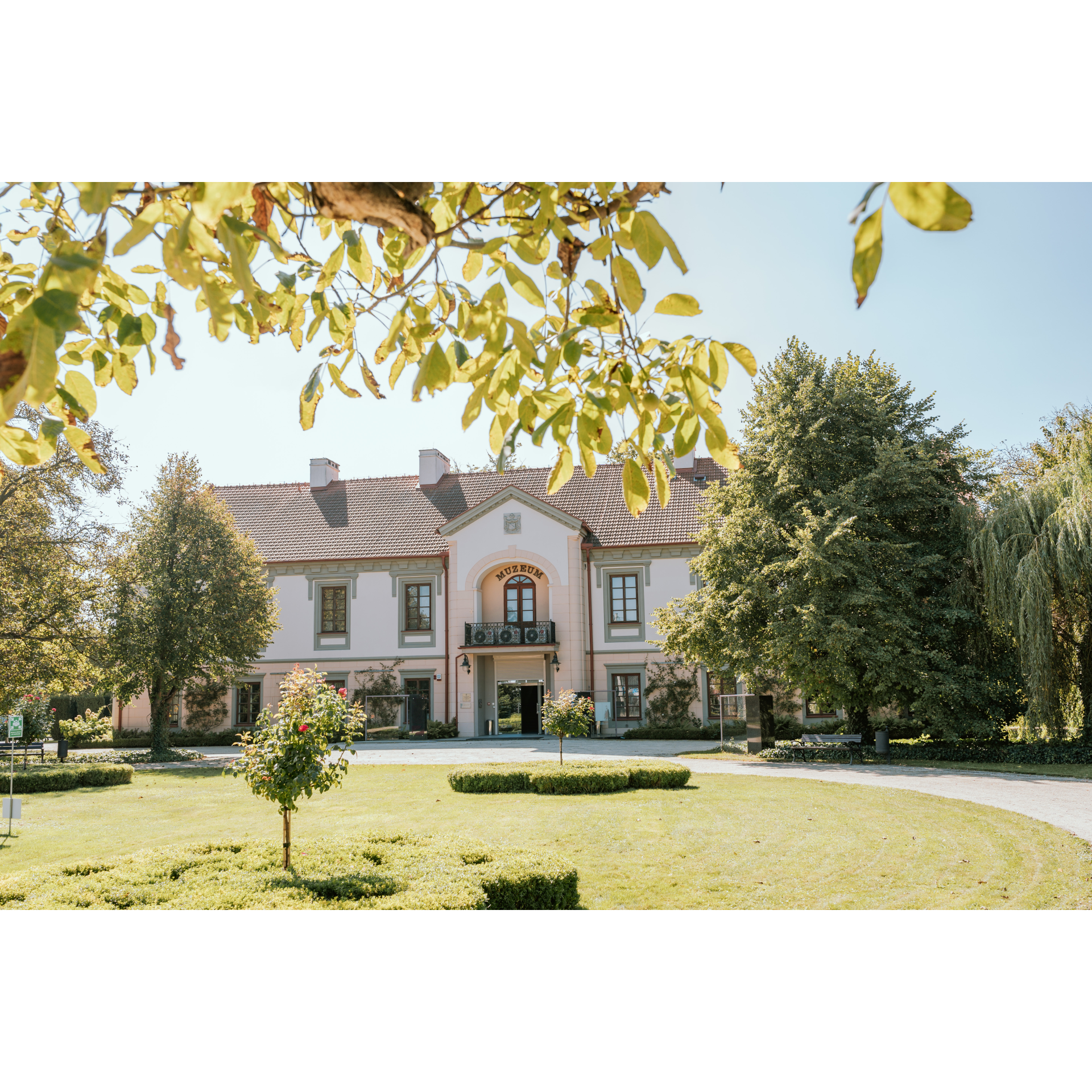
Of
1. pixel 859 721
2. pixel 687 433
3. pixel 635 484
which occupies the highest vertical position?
pixel 687 433

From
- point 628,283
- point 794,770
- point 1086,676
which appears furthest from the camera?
point 794,770

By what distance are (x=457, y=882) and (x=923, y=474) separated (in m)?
13.0

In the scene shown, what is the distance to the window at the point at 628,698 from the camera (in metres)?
22.0

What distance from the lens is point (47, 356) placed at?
1442 mm

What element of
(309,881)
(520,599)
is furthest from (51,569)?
(520,599)

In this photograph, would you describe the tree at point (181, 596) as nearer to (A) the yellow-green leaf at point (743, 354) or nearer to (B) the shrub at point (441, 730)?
(B) the shrub at point (441, 730)

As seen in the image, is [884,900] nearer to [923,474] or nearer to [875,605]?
[875,605]

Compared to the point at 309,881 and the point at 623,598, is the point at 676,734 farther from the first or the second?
the point at 309,881

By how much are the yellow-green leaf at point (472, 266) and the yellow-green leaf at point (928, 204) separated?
1.34 metres

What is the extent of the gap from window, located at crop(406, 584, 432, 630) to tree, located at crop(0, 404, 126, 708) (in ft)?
33.0

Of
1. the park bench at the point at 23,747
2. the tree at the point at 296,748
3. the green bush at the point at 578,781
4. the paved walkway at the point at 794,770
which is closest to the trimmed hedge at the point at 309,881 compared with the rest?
the tree at the point at 296,748

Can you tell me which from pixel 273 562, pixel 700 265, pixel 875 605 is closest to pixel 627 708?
pixel 875 605

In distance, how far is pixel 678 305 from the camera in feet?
6.24

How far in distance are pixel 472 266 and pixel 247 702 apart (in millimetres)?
23055
